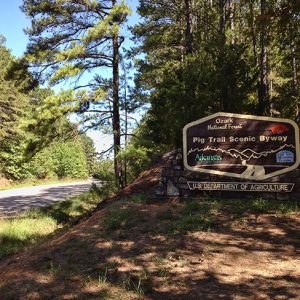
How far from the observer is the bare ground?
4902mm

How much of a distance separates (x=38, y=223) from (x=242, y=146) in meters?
7.05

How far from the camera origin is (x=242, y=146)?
8797 mm

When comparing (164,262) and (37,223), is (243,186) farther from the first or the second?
(37,223)

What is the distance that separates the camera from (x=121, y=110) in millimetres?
16297

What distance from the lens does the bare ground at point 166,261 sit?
490 centimetres

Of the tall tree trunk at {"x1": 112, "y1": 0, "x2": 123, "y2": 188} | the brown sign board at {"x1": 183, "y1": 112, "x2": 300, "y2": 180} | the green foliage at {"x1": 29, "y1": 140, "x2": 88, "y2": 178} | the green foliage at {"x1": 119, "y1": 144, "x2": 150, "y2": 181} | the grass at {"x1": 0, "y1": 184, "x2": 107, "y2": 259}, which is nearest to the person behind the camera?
the brown sign board at {"x1": 183, "y1": 112, "x2": 300, "y2": 180}

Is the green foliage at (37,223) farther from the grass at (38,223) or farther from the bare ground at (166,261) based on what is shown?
the bare ground at (166,261)

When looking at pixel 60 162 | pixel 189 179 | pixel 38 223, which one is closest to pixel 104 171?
pixel 38 223

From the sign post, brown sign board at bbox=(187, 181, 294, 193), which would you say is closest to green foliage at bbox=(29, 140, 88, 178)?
the sign post

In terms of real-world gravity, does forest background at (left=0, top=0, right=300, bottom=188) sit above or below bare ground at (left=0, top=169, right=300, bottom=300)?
above

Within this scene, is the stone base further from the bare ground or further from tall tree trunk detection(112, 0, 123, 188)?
tall tree trunk detection(112, 0, 123, 188)

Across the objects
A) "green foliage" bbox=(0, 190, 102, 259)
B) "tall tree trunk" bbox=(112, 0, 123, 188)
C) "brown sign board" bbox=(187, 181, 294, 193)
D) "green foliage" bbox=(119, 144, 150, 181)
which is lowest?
"green foliage" bbox=(0, 190, 102, 259)

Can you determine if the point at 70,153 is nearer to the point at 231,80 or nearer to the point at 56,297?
the point at 231,80

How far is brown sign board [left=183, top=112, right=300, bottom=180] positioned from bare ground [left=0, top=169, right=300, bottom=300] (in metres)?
1.31
